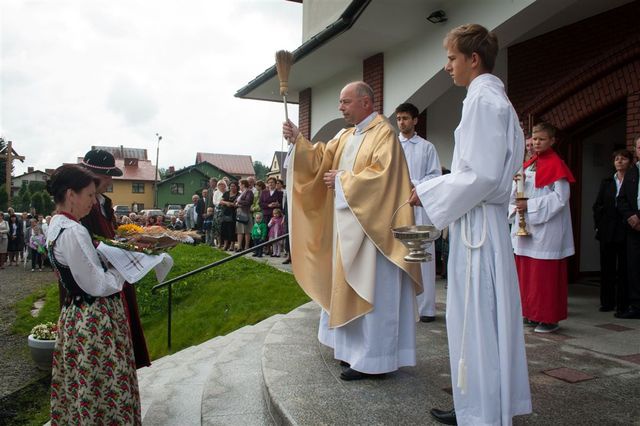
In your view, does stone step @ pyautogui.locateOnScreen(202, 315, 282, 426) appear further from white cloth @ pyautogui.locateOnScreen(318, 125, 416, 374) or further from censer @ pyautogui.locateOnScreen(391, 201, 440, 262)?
censer @ pyautogui.locateOnScreen(391, 201, 440, 262)

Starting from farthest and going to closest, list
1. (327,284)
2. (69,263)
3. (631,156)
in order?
1. (631,156)
2. (327,284)
3. (69,263)

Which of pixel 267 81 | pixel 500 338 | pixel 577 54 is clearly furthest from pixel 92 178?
pixel 267 81

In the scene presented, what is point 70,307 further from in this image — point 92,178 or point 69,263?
point 92,178

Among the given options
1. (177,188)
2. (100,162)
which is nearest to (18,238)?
(100,162)

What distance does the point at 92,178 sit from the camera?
329 centimetres

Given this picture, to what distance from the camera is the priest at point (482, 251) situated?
8.27ft

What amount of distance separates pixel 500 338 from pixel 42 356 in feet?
22.6

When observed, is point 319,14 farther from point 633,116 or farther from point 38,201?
point 38,201

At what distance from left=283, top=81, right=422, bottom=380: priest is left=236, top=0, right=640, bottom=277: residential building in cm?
370

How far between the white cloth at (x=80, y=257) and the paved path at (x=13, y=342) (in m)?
4.89

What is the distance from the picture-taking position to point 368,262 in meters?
3.59

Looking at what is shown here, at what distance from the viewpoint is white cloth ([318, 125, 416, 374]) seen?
354 centimetres

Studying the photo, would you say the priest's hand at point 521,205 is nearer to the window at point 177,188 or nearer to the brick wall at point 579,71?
the brick wall at point 579,71

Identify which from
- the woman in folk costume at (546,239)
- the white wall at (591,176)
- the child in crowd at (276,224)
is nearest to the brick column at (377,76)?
the white wall at (591,176)
